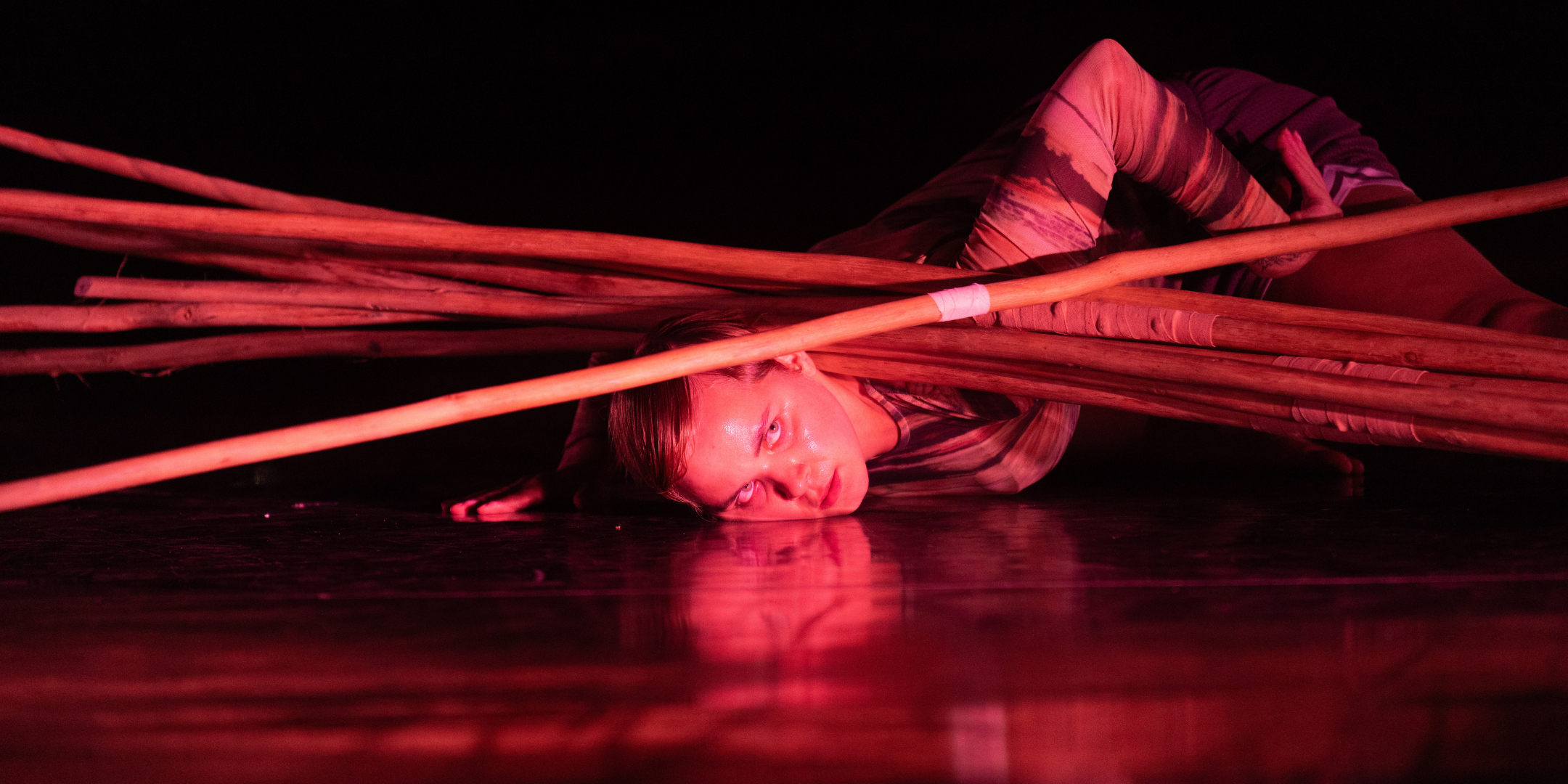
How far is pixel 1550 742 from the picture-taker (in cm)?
47

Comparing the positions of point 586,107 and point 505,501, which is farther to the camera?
point 586,107

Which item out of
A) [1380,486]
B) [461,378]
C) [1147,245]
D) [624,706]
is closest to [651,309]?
[1147,245]

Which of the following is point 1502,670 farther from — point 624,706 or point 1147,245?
point 1147,245

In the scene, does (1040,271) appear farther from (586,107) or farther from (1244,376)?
(586,107)

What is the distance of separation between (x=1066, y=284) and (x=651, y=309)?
0.52 meters

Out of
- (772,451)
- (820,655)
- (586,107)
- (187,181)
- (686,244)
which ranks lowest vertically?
(820,655)

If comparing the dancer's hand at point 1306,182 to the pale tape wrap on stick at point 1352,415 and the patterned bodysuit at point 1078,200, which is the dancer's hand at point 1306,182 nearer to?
the patterned bodysuit at point 1078,200

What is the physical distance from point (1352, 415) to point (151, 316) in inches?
55.6

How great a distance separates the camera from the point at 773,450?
110cm

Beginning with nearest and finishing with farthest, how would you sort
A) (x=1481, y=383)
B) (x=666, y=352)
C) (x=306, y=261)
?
(x=666, y=352)
(x=1481, y=383)
(x=306, y=261)


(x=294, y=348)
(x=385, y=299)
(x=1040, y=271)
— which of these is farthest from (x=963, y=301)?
(x=294, y=348)

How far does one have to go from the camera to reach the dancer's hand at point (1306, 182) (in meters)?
1.23

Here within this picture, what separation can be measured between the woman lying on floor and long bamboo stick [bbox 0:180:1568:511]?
14 centimetres

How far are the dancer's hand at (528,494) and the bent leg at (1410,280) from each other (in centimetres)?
96
